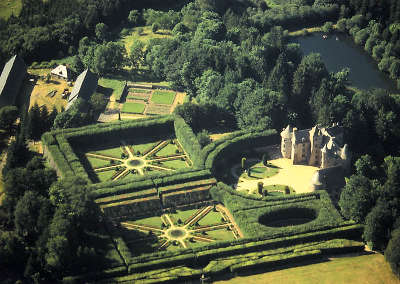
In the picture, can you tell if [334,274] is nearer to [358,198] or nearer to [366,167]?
[358,198]

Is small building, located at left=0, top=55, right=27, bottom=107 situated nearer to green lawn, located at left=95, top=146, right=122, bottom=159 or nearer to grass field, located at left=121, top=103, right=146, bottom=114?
grass field, located at left=121, top=103, right=146, bottom=114

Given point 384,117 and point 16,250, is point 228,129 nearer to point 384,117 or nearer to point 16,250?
point 384,117

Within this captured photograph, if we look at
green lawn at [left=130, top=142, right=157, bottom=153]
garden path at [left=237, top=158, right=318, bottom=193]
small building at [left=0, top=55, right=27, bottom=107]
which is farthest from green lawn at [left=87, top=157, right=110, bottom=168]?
garden path at [left=237, top=158, right=318, bottom=193]

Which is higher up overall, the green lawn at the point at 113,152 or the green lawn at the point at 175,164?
the green lawn at the point at 113,152

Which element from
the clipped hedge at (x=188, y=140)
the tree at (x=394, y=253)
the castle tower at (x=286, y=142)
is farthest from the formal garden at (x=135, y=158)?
the tree at (x=394, y=253)

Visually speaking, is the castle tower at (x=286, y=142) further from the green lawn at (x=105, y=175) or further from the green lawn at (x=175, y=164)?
the green lawn at (x=105, y=175)

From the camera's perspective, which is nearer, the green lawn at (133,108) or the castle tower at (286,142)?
the castle tower at (286,142)

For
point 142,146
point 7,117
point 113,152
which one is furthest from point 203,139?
point 7,117
